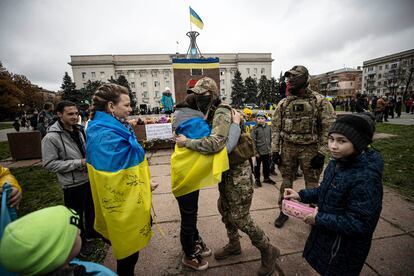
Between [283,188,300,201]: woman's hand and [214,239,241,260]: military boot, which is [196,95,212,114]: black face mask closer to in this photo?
[283,188,300,201]: woman's hand

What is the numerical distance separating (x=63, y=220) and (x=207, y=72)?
732 inches

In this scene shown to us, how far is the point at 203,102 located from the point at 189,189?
2.86 ft

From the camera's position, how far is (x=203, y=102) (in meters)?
1.88

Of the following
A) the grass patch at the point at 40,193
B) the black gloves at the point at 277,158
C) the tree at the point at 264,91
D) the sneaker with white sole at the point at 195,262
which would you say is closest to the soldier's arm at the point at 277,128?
the black gloves at the point at 277,158

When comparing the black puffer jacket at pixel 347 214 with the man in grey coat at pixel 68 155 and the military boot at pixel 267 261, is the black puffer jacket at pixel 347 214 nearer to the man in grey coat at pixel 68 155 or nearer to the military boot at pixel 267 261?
the military boot at pixel 267 261

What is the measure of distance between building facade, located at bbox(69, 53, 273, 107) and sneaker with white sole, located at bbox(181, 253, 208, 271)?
2570 inches

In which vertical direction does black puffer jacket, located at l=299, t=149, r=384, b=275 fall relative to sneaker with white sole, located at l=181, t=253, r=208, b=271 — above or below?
above

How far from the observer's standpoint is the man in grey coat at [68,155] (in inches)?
99.8

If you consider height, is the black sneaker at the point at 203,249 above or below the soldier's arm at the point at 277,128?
below

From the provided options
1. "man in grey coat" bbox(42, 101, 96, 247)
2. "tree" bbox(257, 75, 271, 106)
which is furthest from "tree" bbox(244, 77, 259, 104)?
"man in grey coat" bbox(42, 101, 96, 247)

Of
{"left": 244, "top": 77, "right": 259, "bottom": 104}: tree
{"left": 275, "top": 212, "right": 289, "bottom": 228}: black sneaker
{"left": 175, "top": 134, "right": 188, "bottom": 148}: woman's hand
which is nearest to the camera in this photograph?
{"left": 175, "top": 134, "right": 188, "bottom": 148}: woman's hand

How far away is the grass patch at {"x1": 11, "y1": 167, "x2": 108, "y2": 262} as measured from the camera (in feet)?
9.35

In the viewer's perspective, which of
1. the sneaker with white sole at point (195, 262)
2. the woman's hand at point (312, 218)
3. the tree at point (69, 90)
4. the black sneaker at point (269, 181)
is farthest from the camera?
the tree at point (69, 90)

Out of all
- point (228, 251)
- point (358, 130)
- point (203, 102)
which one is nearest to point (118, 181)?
point (203, 102)
